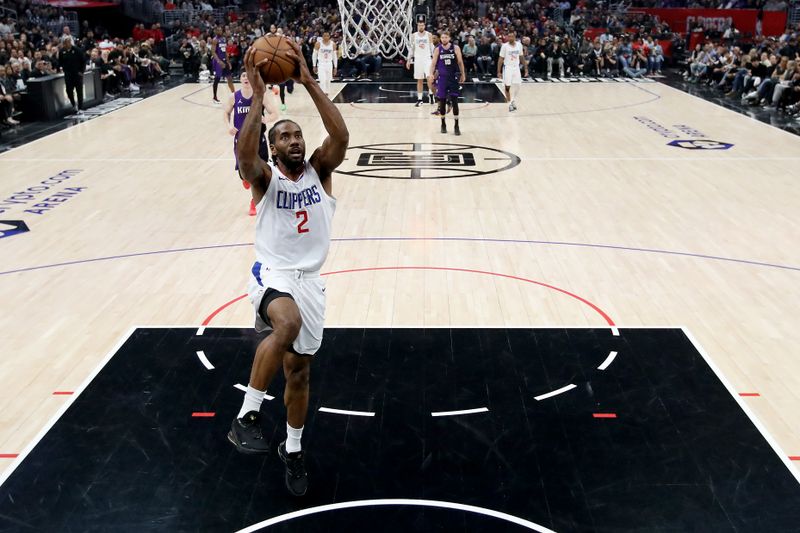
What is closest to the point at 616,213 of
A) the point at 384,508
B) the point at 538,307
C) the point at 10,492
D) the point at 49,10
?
the point at 538,307

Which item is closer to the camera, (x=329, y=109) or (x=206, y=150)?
(x=329, y=109)

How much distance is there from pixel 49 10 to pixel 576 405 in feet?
89.0

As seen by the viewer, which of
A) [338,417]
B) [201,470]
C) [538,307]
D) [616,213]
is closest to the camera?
[201,470]

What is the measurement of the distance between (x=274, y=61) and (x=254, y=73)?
0.21 metres

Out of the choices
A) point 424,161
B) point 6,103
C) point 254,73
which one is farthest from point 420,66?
point 254,73

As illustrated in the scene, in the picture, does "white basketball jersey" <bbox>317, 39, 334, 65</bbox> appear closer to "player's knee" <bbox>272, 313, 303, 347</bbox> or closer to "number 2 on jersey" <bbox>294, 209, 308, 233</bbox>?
"number 2 on jersey" <bbox>294, 209, 308, 233</bbox>

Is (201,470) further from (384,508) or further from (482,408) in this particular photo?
(482,408)

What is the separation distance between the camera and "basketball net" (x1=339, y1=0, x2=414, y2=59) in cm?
2011

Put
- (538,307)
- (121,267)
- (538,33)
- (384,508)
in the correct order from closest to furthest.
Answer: (384,508)
(538,307)
(121,267)
(538,33)

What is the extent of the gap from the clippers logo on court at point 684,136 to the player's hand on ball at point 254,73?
10489mm

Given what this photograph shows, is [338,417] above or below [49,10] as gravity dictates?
below

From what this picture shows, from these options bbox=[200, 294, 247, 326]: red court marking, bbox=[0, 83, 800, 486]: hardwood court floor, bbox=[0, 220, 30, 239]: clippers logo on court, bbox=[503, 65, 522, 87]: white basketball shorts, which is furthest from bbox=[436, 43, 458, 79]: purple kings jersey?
bbox=[200, 294, 247, 326]: red court marking

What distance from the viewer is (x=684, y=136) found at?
562 inches

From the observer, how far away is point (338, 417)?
4863 millimetres
